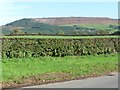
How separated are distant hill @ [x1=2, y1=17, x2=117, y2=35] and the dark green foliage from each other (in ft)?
70.9

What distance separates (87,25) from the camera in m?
58.6

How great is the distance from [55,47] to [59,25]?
33812 millimetres

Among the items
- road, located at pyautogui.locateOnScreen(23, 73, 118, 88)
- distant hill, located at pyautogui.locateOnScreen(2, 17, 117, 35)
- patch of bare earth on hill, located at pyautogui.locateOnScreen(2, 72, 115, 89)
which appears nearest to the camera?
road, located at pyautogui.locateOnScreen(23, 73, 118, 88)

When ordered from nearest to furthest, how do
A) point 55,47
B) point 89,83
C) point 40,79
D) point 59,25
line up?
point 89,83 < point 40,79 < point 55,47 < point 59,25

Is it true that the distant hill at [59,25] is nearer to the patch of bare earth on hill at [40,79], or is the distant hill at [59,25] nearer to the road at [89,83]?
the patch of bare earth on hill at [40,79]

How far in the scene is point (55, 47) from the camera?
2462cm

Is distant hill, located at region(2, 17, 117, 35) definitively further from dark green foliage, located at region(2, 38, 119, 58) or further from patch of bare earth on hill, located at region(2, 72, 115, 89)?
patch of bare earth on hill, located at region(2, 72, 115, 89)

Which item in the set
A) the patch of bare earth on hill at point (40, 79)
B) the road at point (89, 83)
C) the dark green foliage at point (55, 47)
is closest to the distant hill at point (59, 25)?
the dark green foliage at point (55, 47)

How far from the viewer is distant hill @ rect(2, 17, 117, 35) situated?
51188 millimetres

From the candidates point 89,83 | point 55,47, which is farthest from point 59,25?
point 89,83

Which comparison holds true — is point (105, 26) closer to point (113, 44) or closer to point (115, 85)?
point (113, 44)

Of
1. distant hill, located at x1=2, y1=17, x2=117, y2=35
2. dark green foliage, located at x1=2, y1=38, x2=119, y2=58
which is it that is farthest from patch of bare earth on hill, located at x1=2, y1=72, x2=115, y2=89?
distant hill, located at x1=2, y1=17, x2=117, y2=35

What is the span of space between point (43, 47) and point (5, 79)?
10.5m

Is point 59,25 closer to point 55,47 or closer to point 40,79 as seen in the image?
point 55,47
